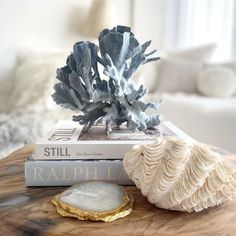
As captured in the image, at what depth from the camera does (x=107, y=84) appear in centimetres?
71

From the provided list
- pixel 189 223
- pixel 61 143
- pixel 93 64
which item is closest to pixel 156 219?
pixel 189 223

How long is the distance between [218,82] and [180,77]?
267 millimetres

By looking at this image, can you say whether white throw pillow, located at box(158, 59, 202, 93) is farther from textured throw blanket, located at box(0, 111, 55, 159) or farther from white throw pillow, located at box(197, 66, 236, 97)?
textured throw blanket, located at box(0, 111, 55, 159)

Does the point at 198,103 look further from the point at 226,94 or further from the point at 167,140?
the point at 167,140

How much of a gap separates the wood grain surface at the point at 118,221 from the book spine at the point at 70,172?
0.04 m

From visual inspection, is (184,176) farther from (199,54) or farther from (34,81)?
(199,54)

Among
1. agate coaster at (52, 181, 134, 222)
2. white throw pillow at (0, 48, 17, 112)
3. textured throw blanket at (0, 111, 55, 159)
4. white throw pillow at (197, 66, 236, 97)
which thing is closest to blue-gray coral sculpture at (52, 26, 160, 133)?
agate coaster at (52, 181, 134, 222)

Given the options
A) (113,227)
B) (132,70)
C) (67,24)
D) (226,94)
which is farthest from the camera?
(67,24)

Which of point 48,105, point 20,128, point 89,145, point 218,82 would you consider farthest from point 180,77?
point 89,145

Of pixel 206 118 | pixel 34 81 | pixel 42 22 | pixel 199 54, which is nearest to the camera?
pixel 206 118

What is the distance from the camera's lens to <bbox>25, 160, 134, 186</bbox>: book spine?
61cm

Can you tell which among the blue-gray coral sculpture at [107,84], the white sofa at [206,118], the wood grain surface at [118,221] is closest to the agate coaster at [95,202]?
the wood grain surface at [118,221]

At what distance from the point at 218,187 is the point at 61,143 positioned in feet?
0.95

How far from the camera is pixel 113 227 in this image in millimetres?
470
